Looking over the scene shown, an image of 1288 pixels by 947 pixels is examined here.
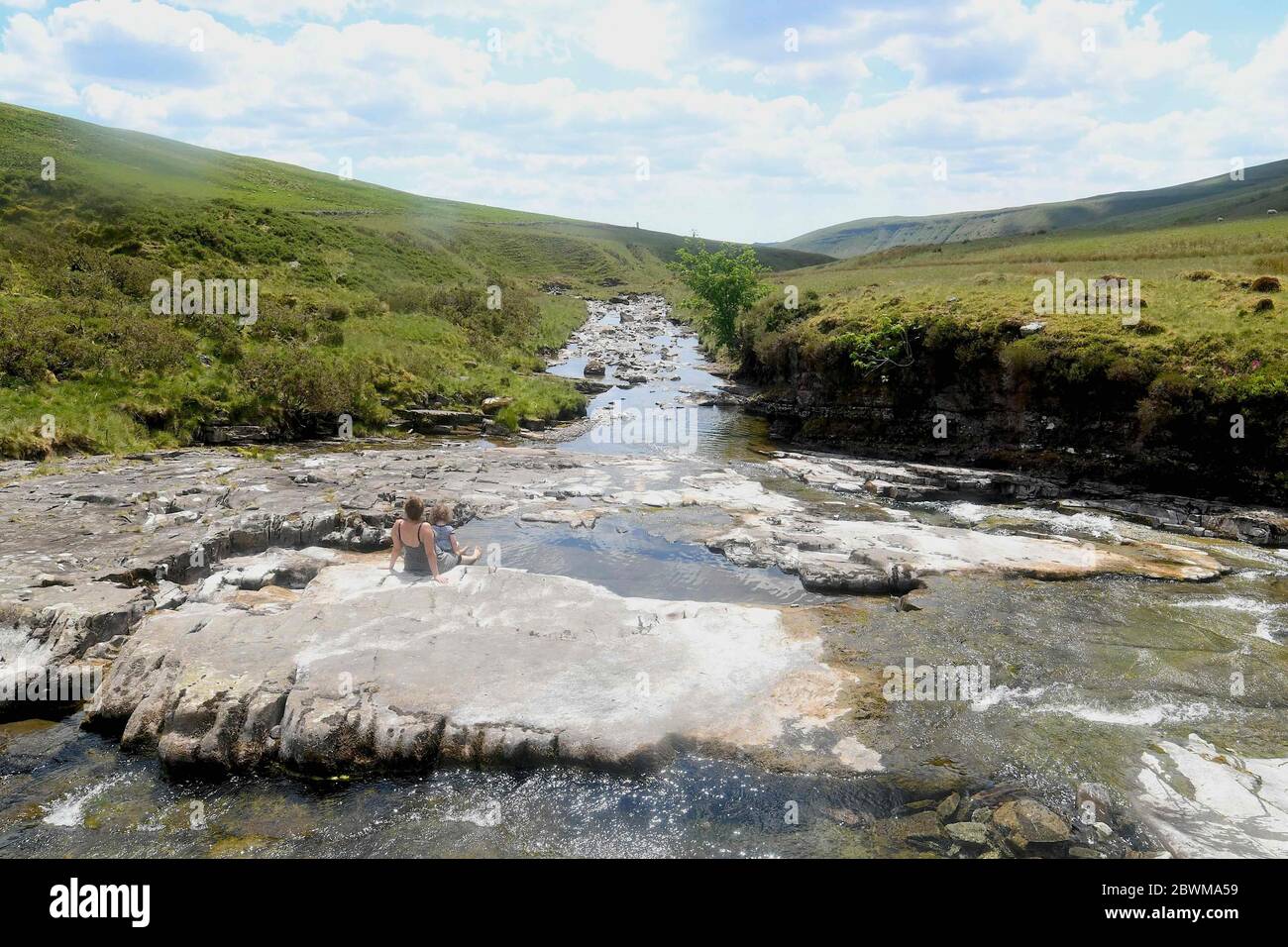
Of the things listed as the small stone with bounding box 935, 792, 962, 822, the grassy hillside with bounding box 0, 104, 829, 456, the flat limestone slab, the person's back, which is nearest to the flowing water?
the small stone with bounding box 935, 792, 962, 822

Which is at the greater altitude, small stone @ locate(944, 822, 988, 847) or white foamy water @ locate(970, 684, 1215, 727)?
white foamy water @ locate(970, 684, 1215, 727)

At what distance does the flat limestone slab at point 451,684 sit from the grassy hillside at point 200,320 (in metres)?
18.2

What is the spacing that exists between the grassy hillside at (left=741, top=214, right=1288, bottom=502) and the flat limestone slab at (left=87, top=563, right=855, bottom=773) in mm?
19449

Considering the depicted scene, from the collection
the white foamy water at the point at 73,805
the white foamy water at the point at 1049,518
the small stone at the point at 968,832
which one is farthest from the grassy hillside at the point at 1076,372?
the white foamy water at the point at 73,805

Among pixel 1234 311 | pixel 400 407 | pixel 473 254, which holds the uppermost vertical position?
pixel 473 254

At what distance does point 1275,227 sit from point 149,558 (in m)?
80.6

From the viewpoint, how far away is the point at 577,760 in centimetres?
927

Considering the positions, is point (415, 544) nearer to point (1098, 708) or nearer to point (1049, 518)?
point (1098, 708)

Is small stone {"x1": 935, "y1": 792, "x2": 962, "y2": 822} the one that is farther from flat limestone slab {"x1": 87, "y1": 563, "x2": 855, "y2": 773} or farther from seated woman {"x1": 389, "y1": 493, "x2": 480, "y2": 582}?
seated woman {"x1": 389, "y1": 493, "x2": 480, "y2": 582}

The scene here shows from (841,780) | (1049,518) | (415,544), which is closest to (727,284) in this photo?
(1049,518)

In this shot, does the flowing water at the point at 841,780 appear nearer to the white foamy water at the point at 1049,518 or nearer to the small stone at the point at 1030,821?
the small stone at the point at 1030,821

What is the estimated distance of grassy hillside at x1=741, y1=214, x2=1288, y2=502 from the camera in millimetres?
22891
